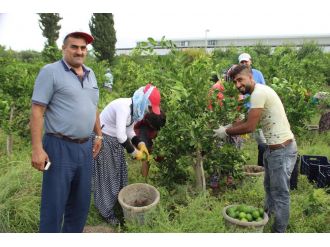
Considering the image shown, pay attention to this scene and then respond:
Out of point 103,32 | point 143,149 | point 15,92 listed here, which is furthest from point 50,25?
point 143,149

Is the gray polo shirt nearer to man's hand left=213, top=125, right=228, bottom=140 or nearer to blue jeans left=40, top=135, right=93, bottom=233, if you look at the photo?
blue jeans left=40, top=135, right=93, bottom=233

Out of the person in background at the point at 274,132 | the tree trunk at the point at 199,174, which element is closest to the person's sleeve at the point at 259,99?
the person in background at the point at 274,132

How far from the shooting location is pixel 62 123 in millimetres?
2516

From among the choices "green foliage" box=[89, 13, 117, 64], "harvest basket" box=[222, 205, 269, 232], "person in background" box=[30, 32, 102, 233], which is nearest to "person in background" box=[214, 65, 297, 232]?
"harvest basket" box=[222, 205, 269, 232]

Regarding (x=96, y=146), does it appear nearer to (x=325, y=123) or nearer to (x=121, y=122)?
(x=121, y=122)

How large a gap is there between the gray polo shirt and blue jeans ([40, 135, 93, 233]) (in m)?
0.11

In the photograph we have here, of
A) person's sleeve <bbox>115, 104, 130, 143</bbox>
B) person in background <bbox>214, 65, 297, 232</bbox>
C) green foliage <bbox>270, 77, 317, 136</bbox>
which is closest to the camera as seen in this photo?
person in background <bbox>214, 65, 297, 232</bbox>

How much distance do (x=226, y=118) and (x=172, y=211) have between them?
1098 millimetres

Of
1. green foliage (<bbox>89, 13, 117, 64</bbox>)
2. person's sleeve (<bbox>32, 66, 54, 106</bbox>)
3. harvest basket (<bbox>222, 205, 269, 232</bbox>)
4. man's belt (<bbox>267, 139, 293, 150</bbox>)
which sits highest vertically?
green foliage (<bbox>89, 13, 117, 64</bbox>)

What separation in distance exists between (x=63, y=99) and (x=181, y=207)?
172 centimetres

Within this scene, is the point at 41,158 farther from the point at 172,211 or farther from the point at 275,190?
the point at 275,190

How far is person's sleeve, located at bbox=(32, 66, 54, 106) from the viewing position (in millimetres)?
2406

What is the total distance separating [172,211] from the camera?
11.2ft

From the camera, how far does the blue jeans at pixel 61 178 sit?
2.53 metres
